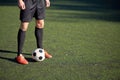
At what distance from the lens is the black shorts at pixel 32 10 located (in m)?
5.02

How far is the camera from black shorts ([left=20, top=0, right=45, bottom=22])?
5020mm

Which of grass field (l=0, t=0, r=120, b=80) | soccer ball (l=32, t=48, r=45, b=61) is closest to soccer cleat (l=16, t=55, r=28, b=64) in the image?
grass field (l=0, t=0, r=120, b=80)

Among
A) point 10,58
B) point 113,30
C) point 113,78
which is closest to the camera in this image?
point 113,78

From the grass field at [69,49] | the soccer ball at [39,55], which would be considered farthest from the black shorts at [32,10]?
the grass field at [69,49]

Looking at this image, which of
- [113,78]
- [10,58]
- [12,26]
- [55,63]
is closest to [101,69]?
[113,78]

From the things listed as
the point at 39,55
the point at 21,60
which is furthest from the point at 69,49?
the point at 21,60

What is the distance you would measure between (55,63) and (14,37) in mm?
2378

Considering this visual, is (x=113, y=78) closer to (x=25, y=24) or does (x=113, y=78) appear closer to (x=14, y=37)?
(x=25, y=24)

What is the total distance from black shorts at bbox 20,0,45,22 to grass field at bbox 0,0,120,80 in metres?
0.83

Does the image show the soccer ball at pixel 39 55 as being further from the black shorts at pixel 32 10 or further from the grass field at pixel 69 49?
the black shorts at pixel 32 10

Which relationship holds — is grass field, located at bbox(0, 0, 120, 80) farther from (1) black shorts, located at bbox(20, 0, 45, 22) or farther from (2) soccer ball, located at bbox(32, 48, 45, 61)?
(1) black shorts, located at bbox(20, 0, 45, 22)

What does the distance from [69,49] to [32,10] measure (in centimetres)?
144

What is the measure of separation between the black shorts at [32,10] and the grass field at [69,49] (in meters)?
0.83

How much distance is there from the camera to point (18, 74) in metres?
4.55
